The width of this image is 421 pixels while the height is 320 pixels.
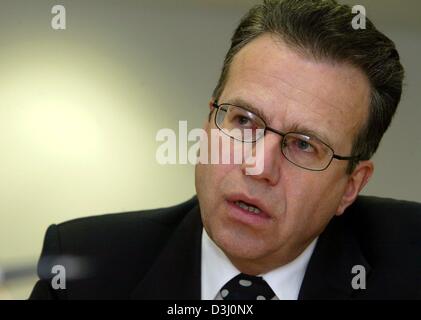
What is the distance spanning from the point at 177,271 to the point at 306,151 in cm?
36

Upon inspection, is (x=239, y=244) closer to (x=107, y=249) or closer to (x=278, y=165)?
(x=278, y=165)

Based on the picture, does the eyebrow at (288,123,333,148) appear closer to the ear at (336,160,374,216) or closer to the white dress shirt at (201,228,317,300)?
the ear at (336,160,374,216)

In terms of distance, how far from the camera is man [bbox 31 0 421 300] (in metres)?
0.87

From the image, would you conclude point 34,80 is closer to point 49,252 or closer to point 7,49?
point 7,49

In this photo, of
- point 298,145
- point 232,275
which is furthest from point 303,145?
point 232,275

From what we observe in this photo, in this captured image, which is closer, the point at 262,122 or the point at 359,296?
the point at 262,122

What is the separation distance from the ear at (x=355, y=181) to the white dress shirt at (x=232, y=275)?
0.14 meters

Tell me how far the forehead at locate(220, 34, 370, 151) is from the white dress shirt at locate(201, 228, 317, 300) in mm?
267

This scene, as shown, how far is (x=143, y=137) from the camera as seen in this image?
1.67 metres

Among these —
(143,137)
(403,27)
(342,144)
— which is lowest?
(143,137)

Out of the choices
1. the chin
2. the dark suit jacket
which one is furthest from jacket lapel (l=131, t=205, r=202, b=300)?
the chin

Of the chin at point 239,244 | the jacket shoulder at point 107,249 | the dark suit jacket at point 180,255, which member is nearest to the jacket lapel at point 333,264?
the dark suit jacket at point 180,255
